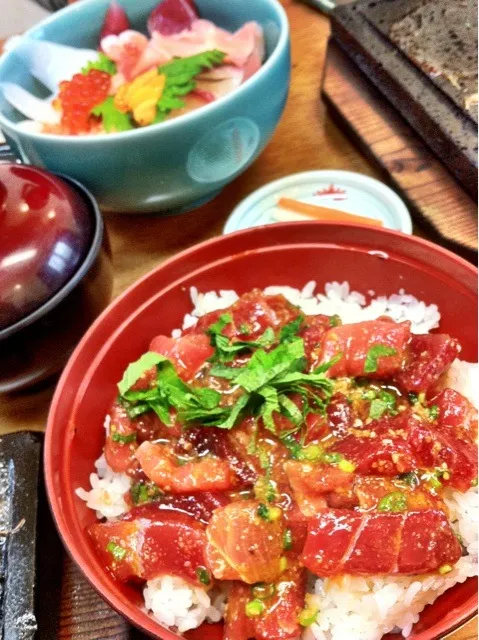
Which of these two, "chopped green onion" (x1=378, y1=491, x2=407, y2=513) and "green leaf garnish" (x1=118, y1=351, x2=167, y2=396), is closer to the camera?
"chopped green onion" (x1=378, y1=491, x2=407, y2=513)

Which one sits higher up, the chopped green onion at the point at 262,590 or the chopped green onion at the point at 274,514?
the chopped green onion at the point at 274,514

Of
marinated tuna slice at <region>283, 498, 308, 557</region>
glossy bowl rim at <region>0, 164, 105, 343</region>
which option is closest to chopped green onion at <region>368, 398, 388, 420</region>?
marinated tuna slice at <region>283, 498, 308, 557</region>

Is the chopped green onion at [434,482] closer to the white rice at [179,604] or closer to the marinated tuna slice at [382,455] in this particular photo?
the marinated tuna slice at [382,455]

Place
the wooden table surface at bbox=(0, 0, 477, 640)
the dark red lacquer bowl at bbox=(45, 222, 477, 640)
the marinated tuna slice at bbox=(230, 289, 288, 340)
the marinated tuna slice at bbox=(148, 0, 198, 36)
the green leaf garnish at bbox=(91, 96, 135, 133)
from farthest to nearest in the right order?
the marinated tuna slice at bbox=(148, 0, 198, 36), the wooden table surface at bbox=(0, 0, 477, 640), the green leaf garnish at bbox=(91, 96, 135, 133), the marinated tuna slice at bbox=(230, 289, 288, 340), the dark red lacquer bowl at bbox=(45, 222, 477, 640)

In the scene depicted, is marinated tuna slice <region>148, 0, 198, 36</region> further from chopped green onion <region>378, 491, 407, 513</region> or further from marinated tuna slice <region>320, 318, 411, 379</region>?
chopped green onion <region>378, 491, 407, 513</region>

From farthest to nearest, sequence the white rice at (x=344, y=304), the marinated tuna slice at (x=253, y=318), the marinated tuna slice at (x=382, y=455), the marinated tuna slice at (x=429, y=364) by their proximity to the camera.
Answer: the white rice at (x=344, y=304) < the marinated tuna slice at (x=253, y=318) < the marinated tuna slice at (x=429, y=364) < the marinated tuna slice at (x=382, y=455)

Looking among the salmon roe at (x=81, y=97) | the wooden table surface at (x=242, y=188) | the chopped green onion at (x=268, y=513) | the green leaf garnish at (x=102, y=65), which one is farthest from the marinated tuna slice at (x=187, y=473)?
the green leaf garnish at (x=102, y=65)

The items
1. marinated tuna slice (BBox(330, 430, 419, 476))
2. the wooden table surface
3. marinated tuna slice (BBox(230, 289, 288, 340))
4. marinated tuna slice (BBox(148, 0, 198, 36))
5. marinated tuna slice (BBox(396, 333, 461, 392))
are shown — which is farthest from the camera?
marinated tuna slice (BBox(148, 0, 198, 36))

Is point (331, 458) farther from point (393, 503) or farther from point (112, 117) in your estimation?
point (112, 117)

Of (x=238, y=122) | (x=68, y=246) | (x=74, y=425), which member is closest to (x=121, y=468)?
(x=74, y=425)
